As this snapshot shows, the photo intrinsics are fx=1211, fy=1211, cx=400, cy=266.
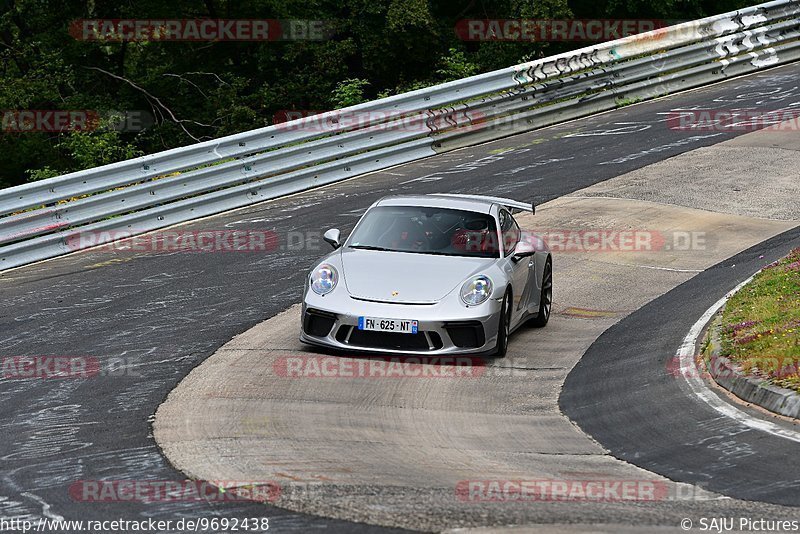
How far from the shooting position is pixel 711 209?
57.4ft

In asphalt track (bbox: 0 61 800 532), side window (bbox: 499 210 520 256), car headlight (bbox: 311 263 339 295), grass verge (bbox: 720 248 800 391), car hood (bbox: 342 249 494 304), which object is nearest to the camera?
asphalt track (bbox: 0 61 800 532)

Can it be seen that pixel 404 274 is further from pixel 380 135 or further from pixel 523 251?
pixel 380 135

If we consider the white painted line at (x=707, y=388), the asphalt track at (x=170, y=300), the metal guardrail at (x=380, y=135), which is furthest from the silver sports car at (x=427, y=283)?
the metal guardrail at (x=380, y=135)

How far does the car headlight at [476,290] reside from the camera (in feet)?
36.1

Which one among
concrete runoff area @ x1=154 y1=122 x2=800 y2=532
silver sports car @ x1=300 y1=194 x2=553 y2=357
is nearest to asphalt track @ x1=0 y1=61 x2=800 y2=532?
concrete runoff area @ x1=154 y1=122 x2=800 y2=532

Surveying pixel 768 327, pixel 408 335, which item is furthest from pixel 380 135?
pixel 768 327

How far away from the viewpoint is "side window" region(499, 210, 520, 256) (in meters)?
12.2

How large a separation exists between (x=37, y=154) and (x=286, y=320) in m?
19.8

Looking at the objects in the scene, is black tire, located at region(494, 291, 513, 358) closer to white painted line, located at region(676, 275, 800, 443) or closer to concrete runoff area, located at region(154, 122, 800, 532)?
concrete runoff area, located at region(154, 122, 800, 532)

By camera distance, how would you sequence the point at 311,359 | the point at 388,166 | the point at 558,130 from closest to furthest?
the point at 311,359 < the point at 388,166 < the point at 558,130

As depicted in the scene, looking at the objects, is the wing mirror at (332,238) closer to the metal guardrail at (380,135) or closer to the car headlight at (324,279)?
the car headlight at (324,279)

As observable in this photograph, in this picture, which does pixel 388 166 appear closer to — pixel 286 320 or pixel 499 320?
pixel 286 320

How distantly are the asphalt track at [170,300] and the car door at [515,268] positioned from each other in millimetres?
2574

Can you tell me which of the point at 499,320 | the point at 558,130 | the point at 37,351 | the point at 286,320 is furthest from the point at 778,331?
the point at 558,130
